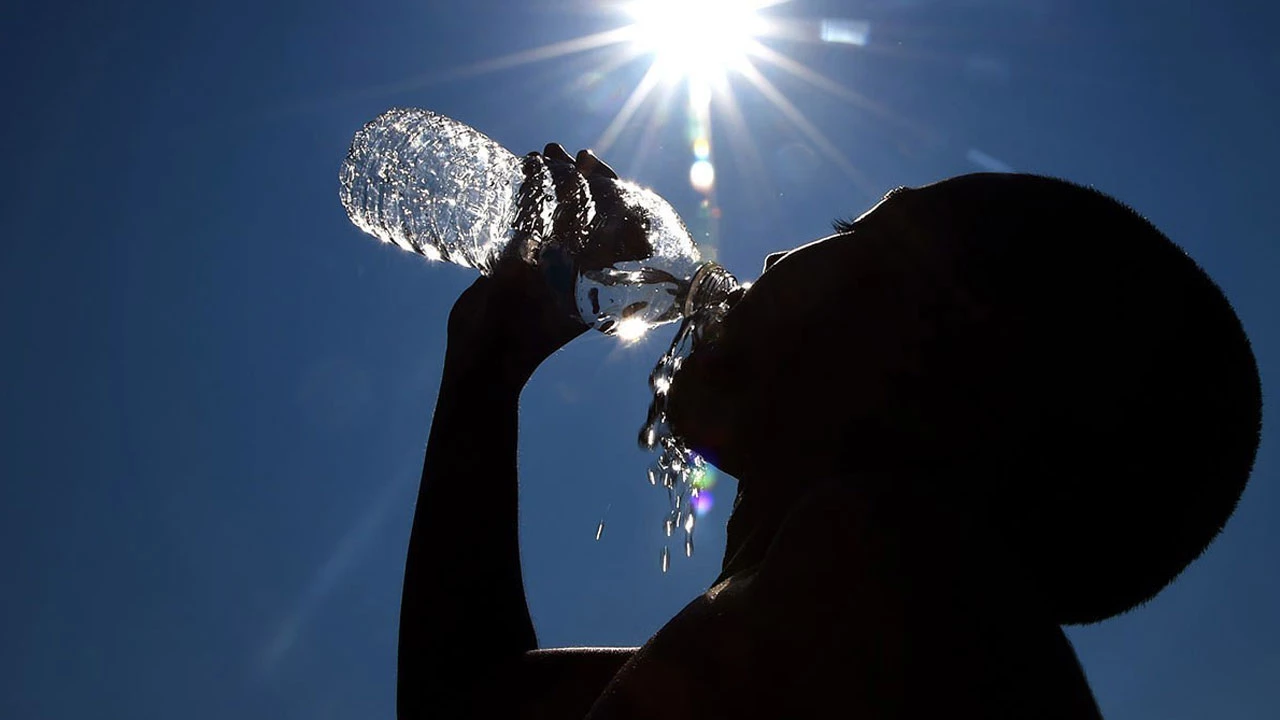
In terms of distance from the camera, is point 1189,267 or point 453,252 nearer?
point 1189,267

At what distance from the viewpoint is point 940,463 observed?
1.38 m

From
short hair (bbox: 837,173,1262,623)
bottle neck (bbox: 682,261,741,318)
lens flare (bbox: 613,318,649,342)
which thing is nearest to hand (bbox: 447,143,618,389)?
lens flare (bbox: 613,318,649,342)

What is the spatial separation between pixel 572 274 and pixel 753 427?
1.36 metres

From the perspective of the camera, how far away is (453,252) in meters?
3.83

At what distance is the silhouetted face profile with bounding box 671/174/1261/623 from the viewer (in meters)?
1.36

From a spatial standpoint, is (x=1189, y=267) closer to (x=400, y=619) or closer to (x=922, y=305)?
(x=922, y=305)

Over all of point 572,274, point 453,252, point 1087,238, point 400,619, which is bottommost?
point 400,619

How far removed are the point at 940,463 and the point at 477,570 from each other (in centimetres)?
140

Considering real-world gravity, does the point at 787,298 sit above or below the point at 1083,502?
above

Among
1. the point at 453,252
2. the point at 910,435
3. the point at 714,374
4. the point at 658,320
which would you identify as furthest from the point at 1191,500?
the point at 453,252

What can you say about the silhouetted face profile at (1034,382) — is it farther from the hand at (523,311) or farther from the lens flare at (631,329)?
the lens flare at (631,329)

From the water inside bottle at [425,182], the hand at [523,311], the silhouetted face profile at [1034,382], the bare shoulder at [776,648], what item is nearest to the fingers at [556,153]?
the hand at [523,311]

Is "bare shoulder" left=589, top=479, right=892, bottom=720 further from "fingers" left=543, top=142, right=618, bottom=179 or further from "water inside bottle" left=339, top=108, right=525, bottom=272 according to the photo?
"water inside bottle" left=339, top=108, right=525, bottom=272

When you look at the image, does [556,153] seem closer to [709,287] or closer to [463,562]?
[709,287]
